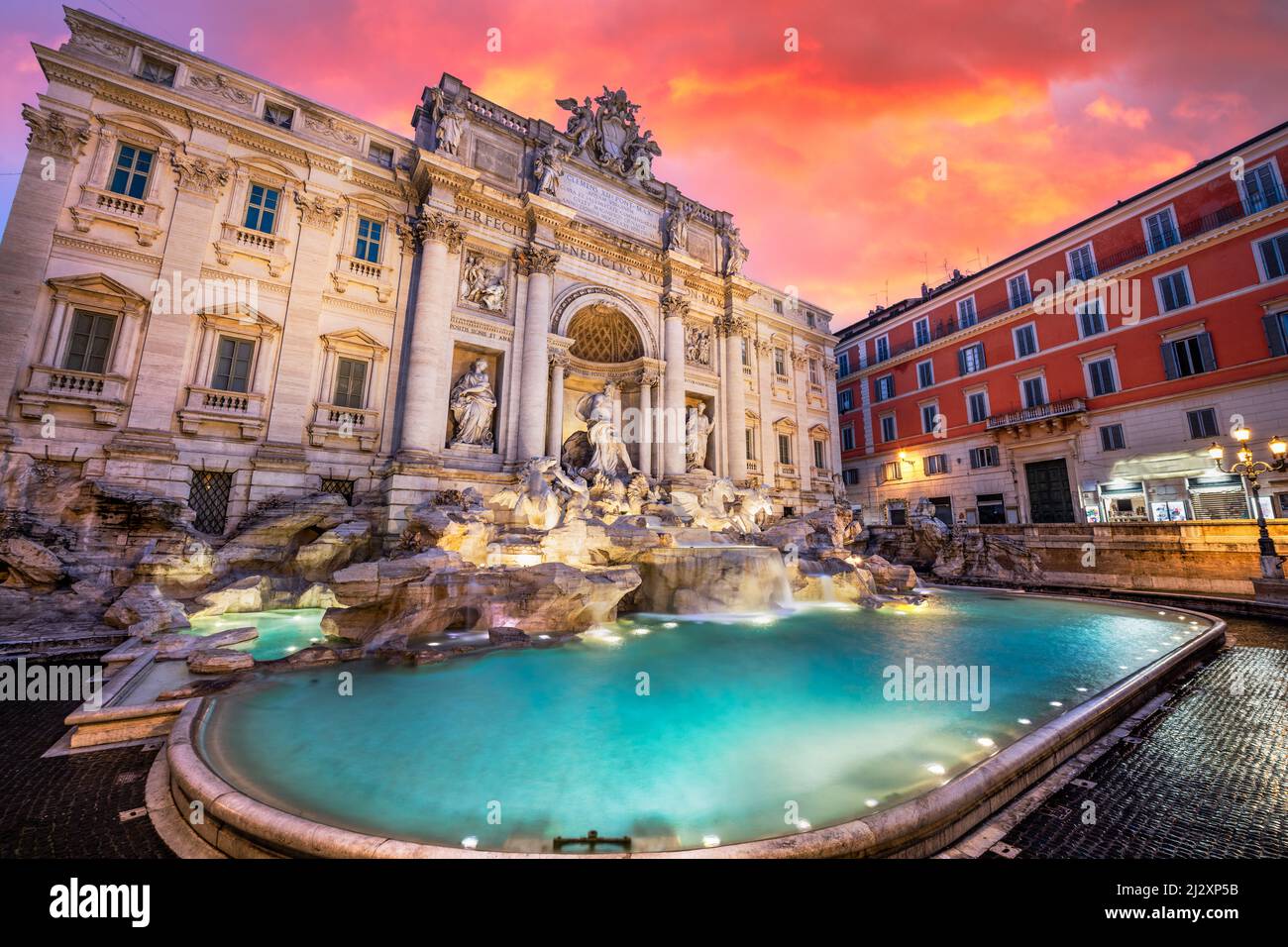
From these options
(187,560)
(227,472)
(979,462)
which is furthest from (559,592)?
(979,462)

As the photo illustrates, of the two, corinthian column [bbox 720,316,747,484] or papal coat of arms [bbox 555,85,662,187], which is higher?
papal coat of arms [bbox 555,85,662,187]

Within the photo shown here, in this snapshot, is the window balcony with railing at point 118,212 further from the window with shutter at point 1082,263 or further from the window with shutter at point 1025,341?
the window with shutter at point 1082,263

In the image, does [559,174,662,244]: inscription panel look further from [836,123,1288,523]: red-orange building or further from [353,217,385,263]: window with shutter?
[836,123,1288,523]: red-orange building

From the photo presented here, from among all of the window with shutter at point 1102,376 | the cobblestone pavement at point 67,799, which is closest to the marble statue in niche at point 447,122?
the cobblestone pavement at point 67,799

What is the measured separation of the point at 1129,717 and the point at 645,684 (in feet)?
14.7

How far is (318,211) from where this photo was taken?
1311 cm

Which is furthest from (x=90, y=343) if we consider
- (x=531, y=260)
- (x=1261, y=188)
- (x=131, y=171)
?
(x=1261, y=188)

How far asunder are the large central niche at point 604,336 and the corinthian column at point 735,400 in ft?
14.2

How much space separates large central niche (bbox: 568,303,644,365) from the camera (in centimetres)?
1769

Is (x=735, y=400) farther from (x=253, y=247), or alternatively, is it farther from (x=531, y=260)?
(x=253, y=247)

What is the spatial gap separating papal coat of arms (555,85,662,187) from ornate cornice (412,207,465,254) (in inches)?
253

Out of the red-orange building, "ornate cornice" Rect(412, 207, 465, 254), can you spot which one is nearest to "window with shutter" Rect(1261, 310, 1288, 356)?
the red-orange building

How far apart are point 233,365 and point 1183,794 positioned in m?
17.1

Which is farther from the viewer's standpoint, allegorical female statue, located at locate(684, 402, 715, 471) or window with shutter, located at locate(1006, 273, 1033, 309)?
window with shutter, located at locate(1006, 273, 1033, 309)
